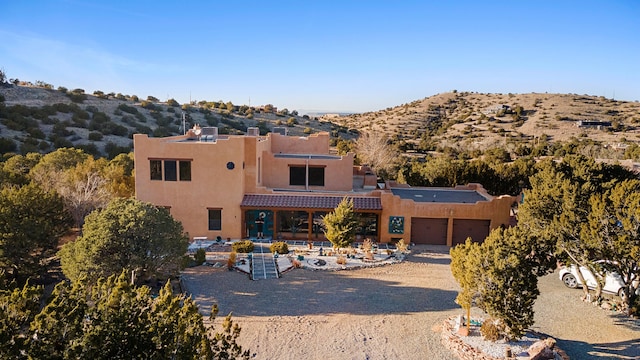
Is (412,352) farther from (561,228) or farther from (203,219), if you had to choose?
(203,219)

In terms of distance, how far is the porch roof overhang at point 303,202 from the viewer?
26.6 m

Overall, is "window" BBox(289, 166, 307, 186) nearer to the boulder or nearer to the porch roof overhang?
the porch roof overhang

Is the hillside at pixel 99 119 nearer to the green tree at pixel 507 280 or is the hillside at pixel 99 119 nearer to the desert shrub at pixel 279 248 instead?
the desert shrub at pixel 279 248

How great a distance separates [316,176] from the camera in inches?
1199

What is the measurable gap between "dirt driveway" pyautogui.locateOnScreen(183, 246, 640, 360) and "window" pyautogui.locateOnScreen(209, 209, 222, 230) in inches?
204

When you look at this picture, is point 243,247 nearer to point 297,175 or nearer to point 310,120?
point 297,175

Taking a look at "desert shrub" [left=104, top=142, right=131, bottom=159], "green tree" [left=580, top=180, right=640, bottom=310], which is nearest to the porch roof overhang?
"green tree" [left=580, top=180, right=640, bottom=310]

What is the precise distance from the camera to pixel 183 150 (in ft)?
87.1

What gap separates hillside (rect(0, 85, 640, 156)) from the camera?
5284 centimetres

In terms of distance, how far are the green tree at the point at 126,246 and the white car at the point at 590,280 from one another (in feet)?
56.7

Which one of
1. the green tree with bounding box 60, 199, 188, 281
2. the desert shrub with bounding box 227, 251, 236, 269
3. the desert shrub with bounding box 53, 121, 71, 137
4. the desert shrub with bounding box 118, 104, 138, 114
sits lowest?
the desert shrub with bounding box 227, 251, 236, 269

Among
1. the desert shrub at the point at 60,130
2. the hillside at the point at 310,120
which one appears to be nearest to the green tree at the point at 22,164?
the hillside at the point at 310,120

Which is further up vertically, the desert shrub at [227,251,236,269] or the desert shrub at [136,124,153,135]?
the desert shrub at [136,124,153,135]

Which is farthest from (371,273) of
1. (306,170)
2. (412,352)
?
(306,170)
